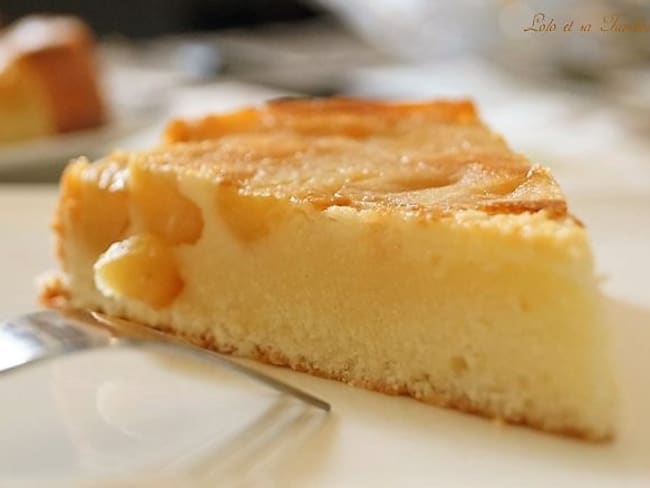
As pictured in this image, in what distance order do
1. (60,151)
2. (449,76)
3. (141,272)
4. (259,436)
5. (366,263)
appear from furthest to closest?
1. (449,76)
2. (60,151)
3. (141,272)
4. (366,263)
5. (259,436)

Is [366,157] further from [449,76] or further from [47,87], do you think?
[449,76]

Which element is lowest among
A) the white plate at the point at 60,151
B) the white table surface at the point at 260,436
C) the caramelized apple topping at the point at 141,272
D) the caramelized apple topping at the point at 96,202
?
the white table surface at the point at 260,436

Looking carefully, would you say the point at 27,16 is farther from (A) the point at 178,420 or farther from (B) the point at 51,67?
(A) the point at 178,420

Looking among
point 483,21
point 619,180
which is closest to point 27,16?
point 483,21

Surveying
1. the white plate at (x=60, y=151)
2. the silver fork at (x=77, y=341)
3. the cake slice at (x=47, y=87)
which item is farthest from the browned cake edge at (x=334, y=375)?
the cake slice at (x=47, y=87)

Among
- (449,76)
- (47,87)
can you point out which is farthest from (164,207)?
(449,76)

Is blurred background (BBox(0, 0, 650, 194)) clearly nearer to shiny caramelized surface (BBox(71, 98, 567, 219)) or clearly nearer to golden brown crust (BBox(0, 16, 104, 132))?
golden brown crust (BBox(0, 16, 104, 132))

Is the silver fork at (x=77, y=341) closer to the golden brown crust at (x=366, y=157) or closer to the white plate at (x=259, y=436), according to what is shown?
the white plate at (x=259, y=436)
